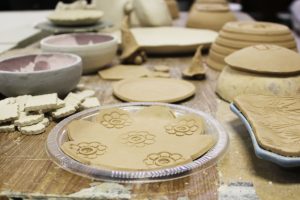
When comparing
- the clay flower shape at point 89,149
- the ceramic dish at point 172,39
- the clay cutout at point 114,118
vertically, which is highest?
the clay flower shape at point 89,149

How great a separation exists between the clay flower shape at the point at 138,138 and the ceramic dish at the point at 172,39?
77cm

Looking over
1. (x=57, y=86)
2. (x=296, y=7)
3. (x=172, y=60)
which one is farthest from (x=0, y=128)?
(x=296, y=7)

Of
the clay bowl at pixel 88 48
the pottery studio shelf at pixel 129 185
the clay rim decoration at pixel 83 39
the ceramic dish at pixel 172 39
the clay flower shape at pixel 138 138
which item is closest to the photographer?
the pottery studio shelf at pixel 129 185

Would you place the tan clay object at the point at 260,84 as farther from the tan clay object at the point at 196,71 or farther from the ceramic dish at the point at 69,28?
the ceramic dish at the point at 69,28

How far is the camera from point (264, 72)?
37.5 inches

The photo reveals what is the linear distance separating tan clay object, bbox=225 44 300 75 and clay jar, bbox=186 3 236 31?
80cm

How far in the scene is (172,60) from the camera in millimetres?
1513

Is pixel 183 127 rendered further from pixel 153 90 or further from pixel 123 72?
pixel 123 72

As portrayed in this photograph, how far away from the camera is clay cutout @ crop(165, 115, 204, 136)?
789 mm

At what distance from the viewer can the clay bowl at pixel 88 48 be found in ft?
3.92

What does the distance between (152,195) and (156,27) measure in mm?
1392

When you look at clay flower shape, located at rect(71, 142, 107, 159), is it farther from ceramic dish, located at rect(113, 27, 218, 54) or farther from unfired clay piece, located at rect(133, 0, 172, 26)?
unfired clay piece, located at rect(133, 0, 172, 26)

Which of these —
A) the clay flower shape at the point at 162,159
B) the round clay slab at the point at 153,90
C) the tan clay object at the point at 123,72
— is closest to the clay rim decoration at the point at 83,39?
the tan clay object at the point at 123,72

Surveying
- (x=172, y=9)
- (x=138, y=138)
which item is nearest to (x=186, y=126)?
(x=138, y=138)
